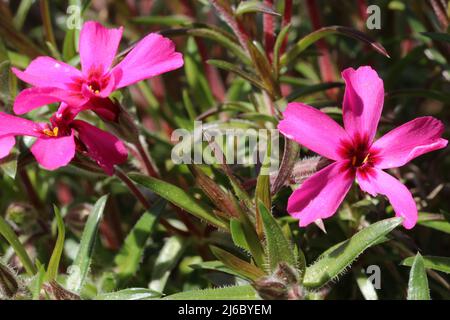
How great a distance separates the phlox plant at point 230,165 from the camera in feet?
4.27

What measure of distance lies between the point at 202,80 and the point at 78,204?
1.68ft

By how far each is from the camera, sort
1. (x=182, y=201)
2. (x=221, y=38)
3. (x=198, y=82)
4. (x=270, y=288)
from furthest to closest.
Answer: (x=198, y=82)
(x=221, y=38)
(x=182, y=201)
(x=270, y=288)

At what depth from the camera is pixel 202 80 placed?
2.04m

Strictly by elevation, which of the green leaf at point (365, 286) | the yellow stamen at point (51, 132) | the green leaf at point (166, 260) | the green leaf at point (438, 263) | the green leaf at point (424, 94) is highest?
the yellow stamen at point (51, 132)

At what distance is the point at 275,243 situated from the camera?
130 cm

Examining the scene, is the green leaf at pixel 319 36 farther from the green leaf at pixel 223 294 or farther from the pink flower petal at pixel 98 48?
the green leaf at pixel 223 294

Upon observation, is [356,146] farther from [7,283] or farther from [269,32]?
[7,283]

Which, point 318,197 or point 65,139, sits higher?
point 65,139

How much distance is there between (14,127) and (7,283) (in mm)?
299

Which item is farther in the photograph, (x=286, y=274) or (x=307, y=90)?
(x=307, y=90)

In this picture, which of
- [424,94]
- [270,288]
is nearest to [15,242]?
[270,288]

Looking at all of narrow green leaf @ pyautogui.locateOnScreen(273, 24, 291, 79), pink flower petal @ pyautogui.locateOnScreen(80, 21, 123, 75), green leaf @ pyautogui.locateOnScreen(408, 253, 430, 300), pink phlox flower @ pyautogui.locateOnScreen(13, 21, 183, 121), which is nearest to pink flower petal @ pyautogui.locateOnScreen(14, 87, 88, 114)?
pink phlox flower @ pyautogui.locateOnScreen(13, 21, 183, 121)

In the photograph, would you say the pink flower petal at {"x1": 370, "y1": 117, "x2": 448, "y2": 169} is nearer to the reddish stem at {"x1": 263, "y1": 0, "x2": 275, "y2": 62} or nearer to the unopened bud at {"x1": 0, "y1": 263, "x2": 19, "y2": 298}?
the reddish stem at {"x1": 263, "y1": 0, "x2": 275, "y2": 62}

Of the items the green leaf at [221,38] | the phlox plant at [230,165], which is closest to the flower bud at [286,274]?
the phlox plant at [230,165]
